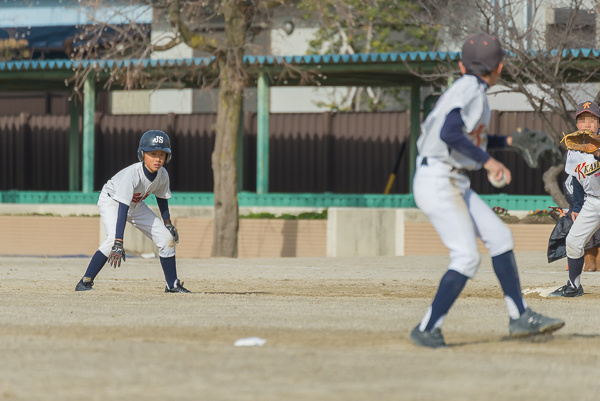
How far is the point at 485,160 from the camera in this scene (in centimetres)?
538

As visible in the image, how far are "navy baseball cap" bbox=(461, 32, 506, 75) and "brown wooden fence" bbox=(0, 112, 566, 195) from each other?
1431 cm

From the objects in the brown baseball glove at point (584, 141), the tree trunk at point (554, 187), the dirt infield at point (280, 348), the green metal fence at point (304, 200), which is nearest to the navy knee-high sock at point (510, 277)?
the dirt infield at point (280, 348)

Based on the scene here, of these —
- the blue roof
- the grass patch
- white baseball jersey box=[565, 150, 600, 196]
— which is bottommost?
the grass patch

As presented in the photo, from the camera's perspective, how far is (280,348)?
18.1ft

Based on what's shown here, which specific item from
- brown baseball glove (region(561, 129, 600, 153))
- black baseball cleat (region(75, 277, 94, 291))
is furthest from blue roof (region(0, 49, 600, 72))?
black baseball cleat (region(75, 277, 94, 291))

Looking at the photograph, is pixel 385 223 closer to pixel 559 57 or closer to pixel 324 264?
pixel 324 264

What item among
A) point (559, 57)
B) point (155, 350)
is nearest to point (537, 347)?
point (155, 350)

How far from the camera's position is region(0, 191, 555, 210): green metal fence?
18.2 metres

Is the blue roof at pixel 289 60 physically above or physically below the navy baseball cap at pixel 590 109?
above

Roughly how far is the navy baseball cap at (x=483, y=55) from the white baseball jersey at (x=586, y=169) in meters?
3.39

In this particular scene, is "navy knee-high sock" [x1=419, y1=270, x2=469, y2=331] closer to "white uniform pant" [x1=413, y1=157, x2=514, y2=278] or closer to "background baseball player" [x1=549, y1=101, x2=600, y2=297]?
"white uniform pant" [x1=413, y1=157, x2=514, y2=278]

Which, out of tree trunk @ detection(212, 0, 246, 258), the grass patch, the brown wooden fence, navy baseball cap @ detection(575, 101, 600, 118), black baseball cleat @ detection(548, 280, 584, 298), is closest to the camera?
navy baseball cap @ detection(575, 101, 600, 118)

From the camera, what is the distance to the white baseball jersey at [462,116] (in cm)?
548

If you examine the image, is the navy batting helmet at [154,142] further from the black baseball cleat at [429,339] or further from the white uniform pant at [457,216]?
the black baseball cleat at [429,339]
